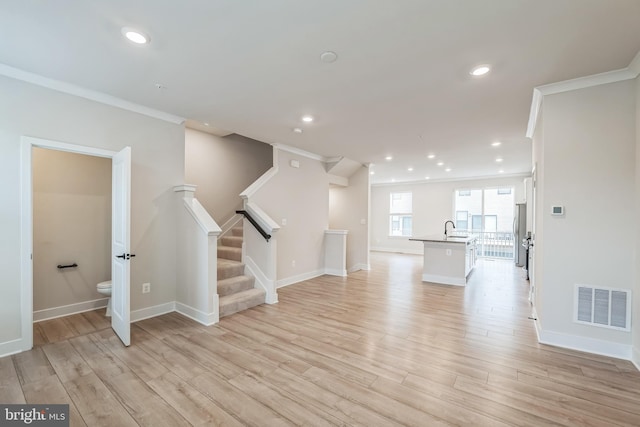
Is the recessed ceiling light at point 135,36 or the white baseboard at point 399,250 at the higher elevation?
the recessed ceiling light at point 135,36

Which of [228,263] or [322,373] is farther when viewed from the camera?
[228,263]

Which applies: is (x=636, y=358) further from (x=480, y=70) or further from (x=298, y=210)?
(x=298, y=210)

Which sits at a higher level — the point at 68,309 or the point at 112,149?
the point at 112,149

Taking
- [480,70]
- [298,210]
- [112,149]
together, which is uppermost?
[480,70]

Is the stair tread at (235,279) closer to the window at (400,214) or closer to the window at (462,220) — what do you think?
the window at (400,214)

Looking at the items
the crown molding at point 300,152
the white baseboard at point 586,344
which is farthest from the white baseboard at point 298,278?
the white baseboard at point 586,344

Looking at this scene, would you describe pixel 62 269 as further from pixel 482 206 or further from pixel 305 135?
pixel 482 206

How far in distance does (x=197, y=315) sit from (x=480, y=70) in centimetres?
408

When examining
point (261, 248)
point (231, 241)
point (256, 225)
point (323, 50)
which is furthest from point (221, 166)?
point (323, 50)

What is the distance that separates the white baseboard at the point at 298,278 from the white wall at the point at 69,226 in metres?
2.66

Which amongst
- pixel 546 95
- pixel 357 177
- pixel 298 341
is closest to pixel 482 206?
pixel 357 177

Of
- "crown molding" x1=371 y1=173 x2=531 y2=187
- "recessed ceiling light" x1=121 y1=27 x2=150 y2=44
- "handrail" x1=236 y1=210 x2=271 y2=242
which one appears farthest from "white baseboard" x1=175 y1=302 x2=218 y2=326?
"crown molding" x1=371 y1=173 x2=531 y2=187

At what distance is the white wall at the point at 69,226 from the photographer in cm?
345

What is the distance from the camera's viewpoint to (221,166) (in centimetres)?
568
